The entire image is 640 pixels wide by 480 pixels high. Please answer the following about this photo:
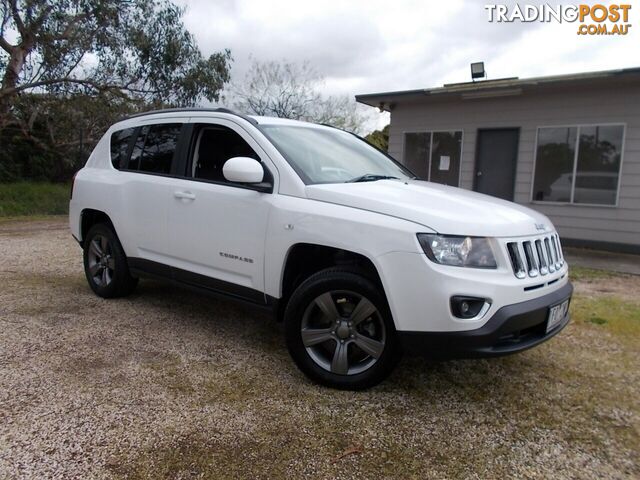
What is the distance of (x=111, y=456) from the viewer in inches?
93.0

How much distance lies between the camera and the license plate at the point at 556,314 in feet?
9.43

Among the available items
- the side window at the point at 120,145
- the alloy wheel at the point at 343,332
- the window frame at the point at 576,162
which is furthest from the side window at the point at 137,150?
the window frame at the point at 576,162

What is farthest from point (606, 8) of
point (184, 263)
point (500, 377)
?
point (184, 263)

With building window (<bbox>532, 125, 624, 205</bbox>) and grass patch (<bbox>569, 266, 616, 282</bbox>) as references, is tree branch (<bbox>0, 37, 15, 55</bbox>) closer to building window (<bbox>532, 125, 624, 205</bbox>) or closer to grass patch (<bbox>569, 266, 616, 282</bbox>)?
building window (<bbox>532, 125, 624, 205</bbox>)

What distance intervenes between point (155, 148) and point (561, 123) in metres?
7.77

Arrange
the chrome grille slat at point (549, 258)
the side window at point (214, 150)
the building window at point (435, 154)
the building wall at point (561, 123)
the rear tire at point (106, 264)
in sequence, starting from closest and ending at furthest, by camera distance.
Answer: the chrome grille slat at point (549, 258)
the side window at point (214, 150)
the rear tire at point (106, 264)
the building wall at point (561, 123)
the building window at point (435, 154)

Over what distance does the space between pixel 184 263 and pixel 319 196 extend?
1475 millimetres

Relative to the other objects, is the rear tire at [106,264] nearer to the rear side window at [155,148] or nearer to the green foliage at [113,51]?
the rear side window at [155,148]

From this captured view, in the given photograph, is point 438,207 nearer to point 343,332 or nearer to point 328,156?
point 343,332

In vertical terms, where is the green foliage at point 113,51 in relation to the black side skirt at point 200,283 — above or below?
above

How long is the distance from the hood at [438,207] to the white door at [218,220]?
0.54 m

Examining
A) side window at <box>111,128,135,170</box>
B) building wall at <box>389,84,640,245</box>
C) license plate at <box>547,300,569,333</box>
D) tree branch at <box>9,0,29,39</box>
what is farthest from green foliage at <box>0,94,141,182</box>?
license plate at <box>547,300,569,333</box>

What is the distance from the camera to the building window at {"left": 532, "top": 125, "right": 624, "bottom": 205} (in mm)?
8688

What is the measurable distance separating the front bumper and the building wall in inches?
279
